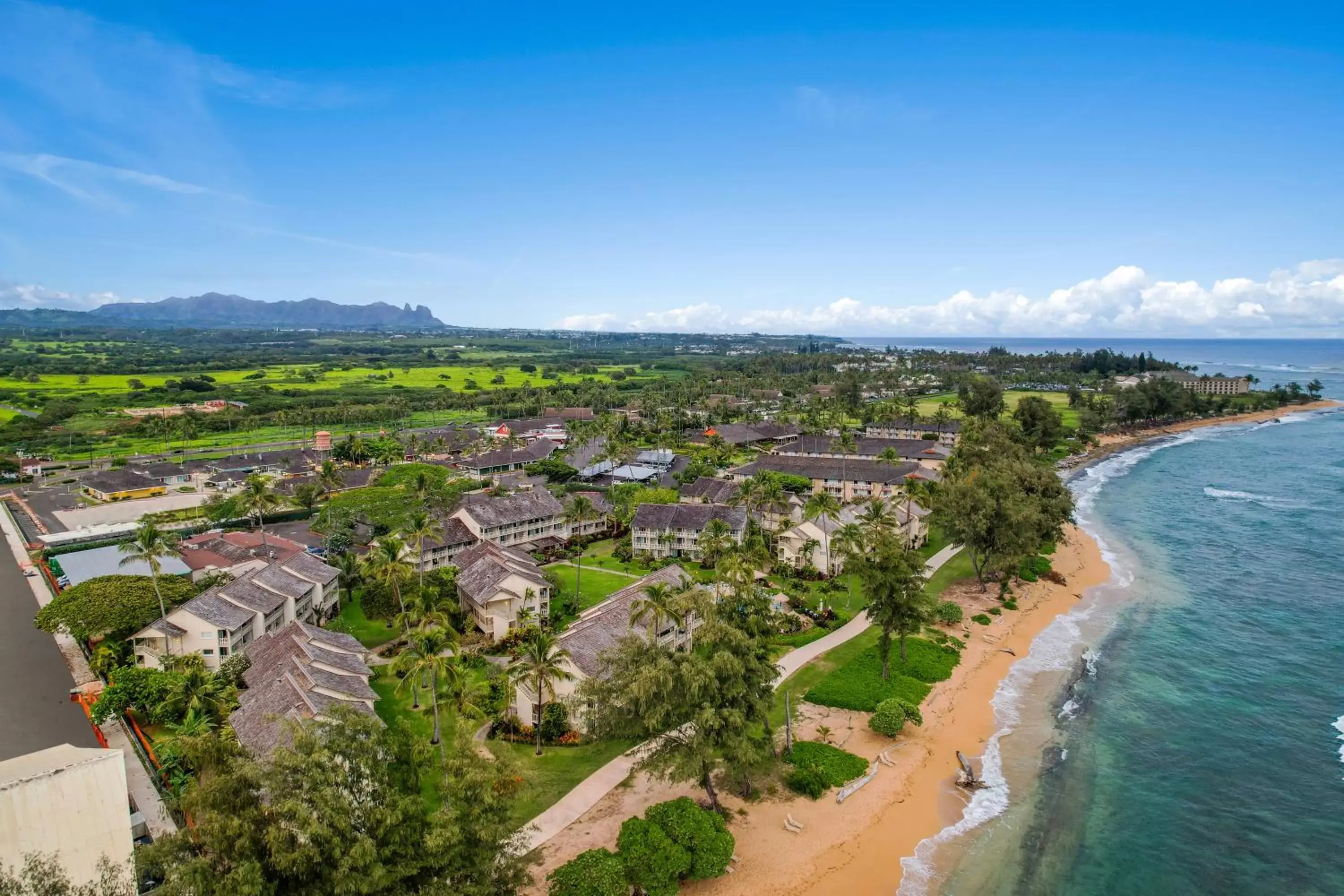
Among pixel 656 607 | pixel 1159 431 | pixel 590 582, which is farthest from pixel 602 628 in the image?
pixel 1159 431

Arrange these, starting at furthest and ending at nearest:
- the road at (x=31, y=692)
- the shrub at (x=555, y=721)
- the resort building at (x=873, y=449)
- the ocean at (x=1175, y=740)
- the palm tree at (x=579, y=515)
Result: 1. the resort building at (x=873, y=449)
2. the palm tree at (x=579, y=515)
3. the shrub at (x=555, y=721)
4. the road at (x=31, y=692)
5. the ocean at (x=1175, y=740)

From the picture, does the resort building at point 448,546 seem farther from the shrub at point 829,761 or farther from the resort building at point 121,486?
the resort building at point 121,486

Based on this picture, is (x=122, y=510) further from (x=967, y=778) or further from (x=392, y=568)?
(x=967, y=778)

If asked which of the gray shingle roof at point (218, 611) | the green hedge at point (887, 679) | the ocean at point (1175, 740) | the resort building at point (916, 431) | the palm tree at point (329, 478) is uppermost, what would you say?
the resort building at point (916, 431)

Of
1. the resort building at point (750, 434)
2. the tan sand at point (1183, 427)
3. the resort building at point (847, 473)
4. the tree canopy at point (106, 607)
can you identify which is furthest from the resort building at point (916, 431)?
the tree canopy at point (106, 607)

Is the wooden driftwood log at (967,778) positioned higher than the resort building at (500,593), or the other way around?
the resort building at (500,593)

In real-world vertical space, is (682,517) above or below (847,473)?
above

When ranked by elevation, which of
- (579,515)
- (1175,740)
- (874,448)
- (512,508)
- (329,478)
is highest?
(579,515)
